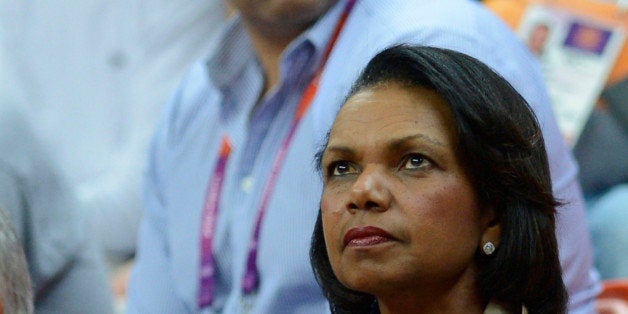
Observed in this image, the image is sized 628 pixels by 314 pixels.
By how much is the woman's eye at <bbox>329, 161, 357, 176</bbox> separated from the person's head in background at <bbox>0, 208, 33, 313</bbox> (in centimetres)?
42

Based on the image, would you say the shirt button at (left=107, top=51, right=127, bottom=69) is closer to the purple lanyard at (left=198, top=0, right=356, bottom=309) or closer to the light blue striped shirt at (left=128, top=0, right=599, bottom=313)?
the light blue striped shirt at (left=128, top=0, right=599, bottom=313)

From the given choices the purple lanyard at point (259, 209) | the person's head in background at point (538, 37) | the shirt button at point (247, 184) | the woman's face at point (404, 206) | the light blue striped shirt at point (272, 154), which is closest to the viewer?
the woman's face at point (404, 206)

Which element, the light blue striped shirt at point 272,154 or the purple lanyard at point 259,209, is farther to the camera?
the purple lanyard at point 259,209

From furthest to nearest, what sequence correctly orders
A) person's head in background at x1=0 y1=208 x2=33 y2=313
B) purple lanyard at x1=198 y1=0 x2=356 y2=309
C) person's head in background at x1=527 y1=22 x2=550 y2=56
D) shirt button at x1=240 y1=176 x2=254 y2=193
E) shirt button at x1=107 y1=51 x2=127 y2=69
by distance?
1. shirt button at x1=107 y1=51 x2=127 y2=69
2. person's head in background at x1=527 y1=22 x2=550 y2=56
3. shirt button at x1=240 y1=176 x2=254 y2=193
4. purple lanyard at x1=198 y1=0 x2=356 y2=309
5. person's head in background at x1=0 y1=208 x2=33 y2=313

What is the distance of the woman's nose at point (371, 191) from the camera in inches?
62.0

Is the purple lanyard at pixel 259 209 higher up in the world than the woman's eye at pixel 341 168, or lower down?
lower down

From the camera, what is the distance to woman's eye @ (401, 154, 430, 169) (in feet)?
5.24

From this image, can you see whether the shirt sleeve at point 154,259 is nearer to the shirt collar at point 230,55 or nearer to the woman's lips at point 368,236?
the shirt collar at point 230,55

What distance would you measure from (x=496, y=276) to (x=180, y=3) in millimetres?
2739

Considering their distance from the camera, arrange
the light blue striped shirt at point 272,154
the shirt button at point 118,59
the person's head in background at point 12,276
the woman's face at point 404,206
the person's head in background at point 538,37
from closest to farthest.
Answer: the woman's face at point 404,206 → the person's head in background at point 12,276 → the light blue striped shirt at point 272,154 → the person's head in background at point 538,37 → the shirt button at point 118,59

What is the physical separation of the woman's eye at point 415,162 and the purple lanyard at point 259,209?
69 cm

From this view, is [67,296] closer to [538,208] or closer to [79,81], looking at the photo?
[538,208]

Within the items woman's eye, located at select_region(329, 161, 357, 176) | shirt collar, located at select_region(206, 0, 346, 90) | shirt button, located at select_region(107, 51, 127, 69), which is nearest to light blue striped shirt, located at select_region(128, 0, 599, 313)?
shirt collar, located at select_region(206, 0, 346, 90)

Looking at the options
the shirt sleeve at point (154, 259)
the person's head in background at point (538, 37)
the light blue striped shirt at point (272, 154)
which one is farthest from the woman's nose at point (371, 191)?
the person's head in background at point (538, 37)
